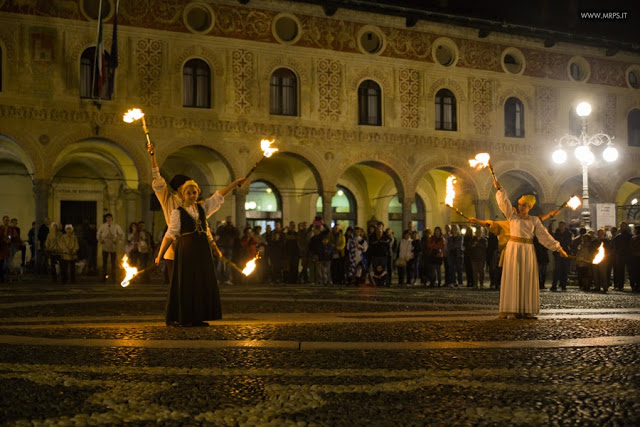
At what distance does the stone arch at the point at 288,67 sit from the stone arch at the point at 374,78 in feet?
5.40

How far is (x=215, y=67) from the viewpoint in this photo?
22.7 meters

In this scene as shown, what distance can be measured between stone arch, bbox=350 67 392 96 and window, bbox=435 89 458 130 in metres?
2.13

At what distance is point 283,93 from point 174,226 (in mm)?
15905

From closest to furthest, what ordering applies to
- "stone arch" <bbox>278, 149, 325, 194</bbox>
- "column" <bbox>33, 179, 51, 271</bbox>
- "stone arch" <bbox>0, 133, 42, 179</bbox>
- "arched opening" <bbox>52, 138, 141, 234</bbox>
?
"stone arch" <bbox>0, 133, 42, 179</bbox> → "column" <bbox>33, 179, 51, 271</bbox> → "stone arch" <bbox>278, 149, 325, 194</bbox> → "arched opening" <bbox>52, 138, 141, 234</bbox>

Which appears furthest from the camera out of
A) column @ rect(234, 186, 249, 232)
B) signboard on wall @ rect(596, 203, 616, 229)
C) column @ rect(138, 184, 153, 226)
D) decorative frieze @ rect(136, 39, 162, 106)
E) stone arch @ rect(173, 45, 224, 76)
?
column @ rect(234, 186, 249, 232)

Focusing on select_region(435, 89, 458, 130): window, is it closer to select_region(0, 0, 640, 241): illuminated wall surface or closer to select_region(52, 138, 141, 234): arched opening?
select_region(0, 0, 640, 241): illuminated wall surface

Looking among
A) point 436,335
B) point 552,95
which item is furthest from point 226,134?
point 436,335

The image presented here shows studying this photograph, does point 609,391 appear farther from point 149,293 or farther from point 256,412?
point 149,293

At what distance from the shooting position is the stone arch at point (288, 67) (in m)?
23.4

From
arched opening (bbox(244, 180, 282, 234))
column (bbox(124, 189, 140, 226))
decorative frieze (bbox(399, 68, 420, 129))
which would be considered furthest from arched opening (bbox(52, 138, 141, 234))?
decorative frieze (bbox(399, 68, 420, 129))

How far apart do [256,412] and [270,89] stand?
2022 cm

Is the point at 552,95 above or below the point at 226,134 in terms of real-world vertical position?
above

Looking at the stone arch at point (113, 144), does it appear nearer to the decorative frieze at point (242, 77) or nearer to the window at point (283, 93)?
the decorative frieze at point (242, 77)

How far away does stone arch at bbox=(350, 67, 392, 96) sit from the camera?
24.5 meters
